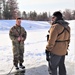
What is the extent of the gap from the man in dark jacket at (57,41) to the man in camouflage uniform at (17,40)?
2.13 meters

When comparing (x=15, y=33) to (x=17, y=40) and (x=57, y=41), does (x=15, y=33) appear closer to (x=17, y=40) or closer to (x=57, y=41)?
(x=17, y=40)

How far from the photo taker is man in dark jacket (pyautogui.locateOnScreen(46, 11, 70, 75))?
17.2 feet

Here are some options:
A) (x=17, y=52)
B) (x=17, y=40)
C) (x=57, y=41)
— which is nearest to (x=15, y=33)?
(x=17, y=40)

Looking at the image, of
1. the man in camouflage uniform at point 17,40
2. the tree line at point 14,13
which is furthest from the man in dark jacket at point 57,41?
the tree line at point 14,13

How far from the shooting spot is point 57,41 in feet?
17.5

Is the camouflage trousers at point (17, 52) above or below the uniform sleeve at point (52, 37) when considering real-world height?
below

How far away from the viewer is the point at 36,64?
8156 millimetres

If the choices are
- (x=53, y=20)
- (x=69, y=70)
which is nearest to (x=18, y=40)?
(x=69, y=70)

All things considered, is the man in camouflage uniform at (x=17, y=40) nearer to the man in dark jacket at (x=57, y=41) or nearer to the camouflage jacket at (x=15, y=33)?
the camouflage jacket at (x=15, y=33)

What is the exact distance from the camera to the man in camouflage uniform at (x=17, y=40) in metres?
7.37

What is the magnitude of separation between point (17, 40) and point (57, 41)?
234 centimetres

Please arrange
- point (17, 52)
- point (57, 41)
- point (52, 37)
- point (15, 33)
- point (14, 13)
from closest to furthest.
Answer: point (52, 37) < point (57, 41) < point (15, 33) < point (17, 52) < point (14, 13)

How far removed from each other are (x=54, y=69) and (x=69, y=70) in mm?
1916

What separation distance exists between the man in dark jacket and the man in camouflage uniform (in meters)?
2.13
